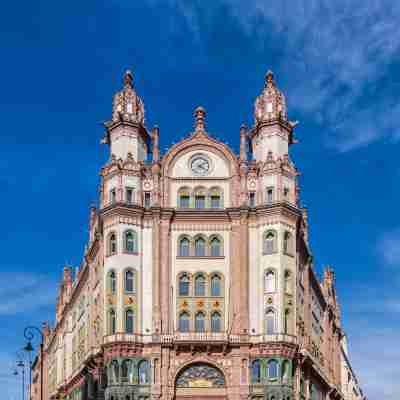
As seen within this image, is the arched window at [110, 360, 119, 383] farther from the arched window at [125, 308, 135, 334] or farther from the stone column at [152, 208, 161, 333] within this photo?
the stone column at [152, 208, 161, 333]

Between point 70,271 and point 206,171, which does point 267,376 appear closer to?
point 206,171

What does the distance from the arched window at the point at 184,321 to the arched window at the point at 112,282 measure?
22.9 ft

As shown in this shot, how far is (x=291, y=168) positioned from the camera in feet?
308

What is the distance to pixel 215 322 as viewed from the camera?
8888 centimetres

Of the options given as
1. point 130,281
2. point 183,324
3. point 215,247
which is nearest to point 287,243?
point 215,247

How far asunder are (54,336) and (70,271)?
1544 cm

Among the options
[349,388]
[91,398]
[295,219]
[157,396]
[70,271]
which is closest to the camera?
[157,396]

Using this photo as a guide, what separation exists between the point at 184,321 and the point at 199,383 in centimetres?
615

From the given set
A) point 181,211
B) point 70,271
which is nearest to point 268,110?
point 181,211

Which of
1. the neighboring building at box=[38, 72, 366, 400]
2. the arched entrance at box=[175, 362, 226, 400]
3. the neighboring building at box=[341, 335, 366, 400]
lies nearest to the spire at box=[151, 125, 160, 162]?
the neighboring building at box=[38, 72, 366, 400]

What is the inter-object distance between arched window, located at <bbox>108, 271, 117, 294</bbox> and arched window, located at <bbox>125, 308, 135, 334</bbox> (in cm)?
251

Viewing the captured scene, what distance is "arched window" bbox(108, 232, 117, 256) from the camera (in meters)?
90.0

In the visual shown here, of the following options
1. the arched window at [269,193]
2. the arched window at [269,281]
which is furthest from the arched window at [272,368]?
the arched window at [269,193]

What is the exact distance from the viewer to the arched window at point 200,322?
88.6m
